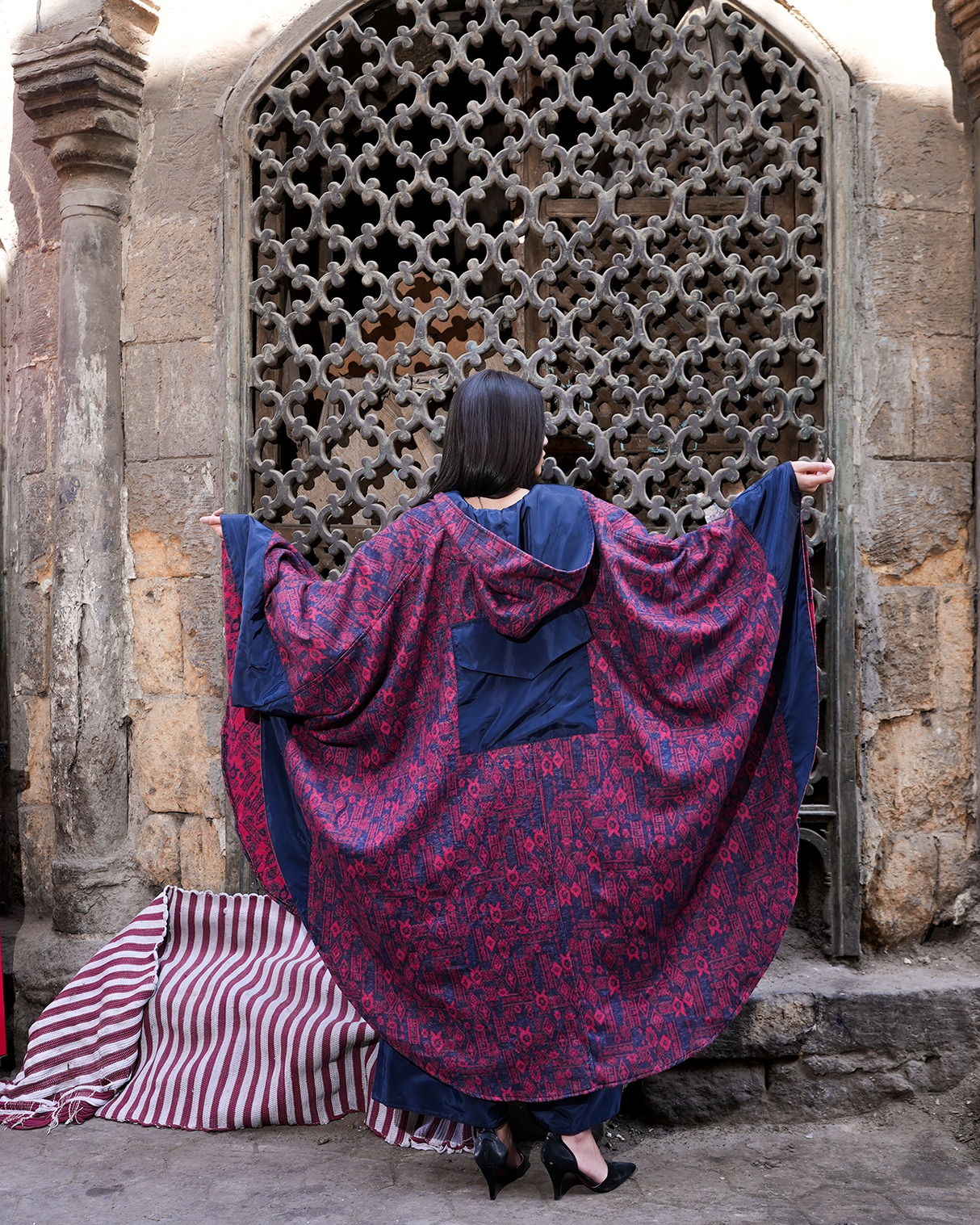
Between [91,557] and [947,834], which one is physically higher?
[91,557]

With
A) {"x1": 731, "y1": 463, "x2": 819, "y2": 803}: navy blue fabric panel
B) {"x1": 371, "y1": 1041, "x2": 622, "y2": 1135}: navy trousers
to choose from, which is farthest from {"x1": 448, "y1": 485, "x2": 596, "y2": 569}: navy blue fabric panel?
{"x1": 371, "y1": 1041, "x2": 622, "y2": 1135}: navy trousers

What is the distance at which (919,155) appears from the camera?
3135 mm

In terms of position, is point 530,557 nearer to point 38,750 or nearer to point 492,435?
point 492,435

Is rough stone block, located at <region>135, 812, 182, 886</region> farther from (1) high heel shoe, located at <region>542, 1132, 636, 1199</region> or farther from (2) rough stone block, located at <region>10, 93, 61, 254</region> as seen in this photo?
(2) rough stone block, located at <region>10, 93, 61, 254</region>

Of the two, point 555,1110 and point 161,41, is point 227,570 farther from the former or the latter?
point 161,41

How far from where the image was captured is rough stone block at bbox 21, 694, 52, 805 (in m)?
3.48

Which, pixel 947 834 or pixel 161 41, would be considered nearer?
pixel 947 834

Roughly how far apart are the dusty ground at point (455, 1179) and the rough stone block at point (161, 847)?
75 centimetres

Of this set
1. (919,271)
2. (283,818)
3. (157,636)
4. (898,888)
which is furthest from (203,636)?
(919,271)

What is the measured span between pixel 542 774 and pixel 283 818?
28.6 inches

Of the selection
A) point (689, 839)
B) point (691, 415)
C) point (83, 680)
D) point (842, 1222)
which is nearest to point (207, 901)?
point (83, 680)

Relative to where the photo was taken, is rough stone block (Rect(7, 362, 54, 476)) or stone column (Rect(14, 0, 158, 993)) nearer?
stone column (Rect(14, 0, 158, 993))

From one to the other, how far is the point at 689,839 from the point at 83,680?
2057 millimetres

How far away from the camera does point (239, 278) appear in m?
3.30
